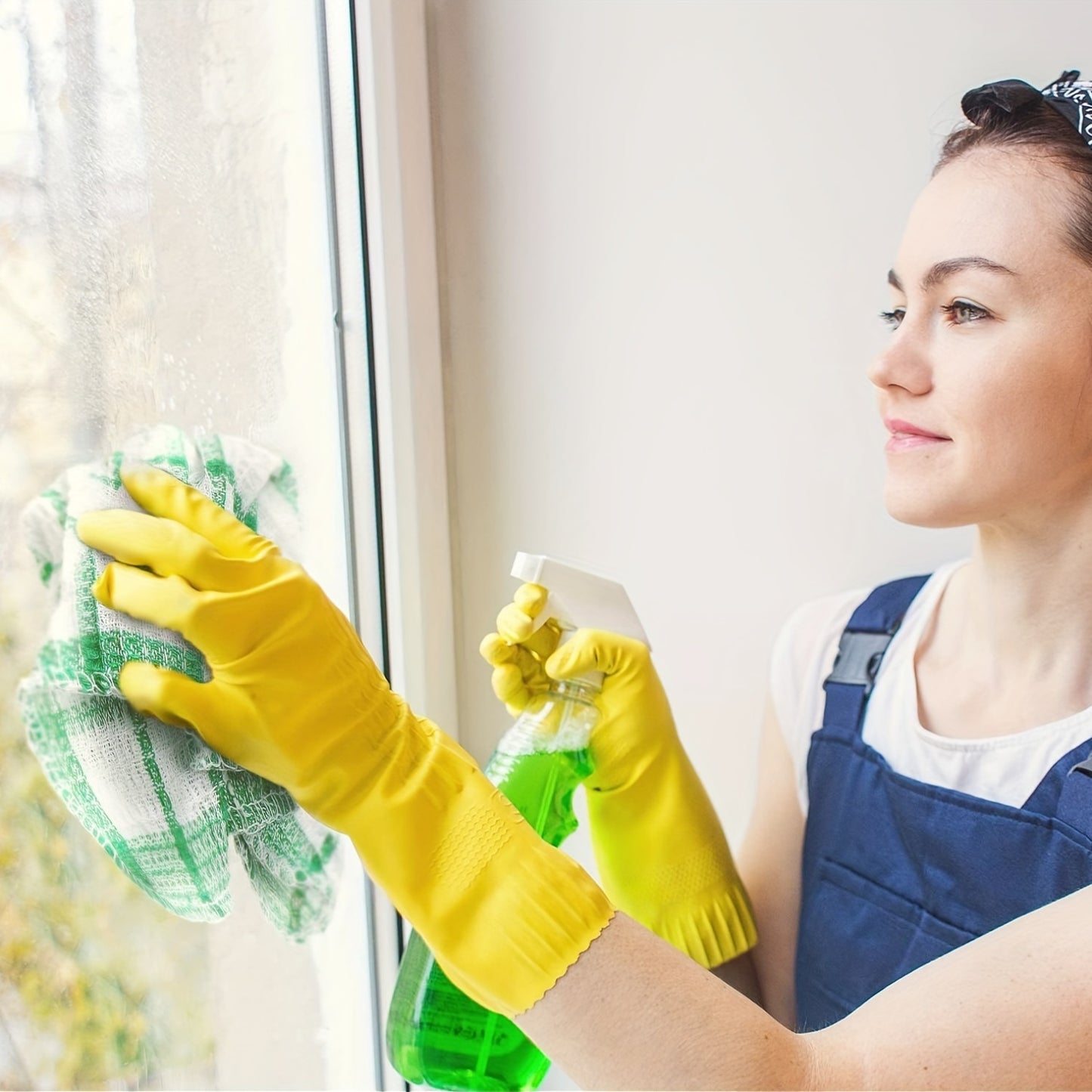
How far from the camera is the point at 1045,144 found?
777mm

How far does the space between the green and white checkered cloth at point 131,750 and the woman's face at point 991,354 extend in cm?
51

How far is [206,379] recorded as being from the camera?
0.79 meters

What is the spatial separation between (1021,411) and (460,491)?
22.9 inches

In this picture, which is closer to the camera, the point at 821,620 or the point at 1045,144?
the point at 1045,144

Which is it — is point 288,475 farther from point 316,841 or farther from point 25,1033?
point 25,1033

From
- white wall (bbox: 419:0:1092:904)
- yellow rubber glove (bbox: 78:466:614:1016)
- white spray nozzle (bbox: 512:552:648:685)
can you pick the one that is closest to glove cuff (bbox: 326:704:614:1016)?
yellow rubber glove (bbox: 78:466:614:1016)

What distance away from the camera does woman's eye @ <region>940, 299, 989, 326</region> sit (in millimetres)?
775

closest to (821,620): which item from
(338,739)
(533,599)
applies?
(533,599)

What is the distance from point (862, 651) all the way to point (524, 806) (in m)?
0.36

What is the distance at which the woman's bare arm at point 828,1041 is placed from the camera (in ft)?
1.90

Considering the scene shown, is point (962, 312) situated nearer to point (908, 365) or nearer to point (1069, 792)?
point (908, 365)

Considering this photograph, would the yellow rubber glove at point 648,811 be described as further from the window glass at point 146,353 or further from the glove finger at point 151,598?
the glove finger at point 151,598

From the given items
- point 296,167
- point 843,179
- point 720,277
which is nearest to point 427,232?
point 296,167

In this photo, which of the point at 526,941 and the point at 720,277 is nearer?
the point at 526,941
